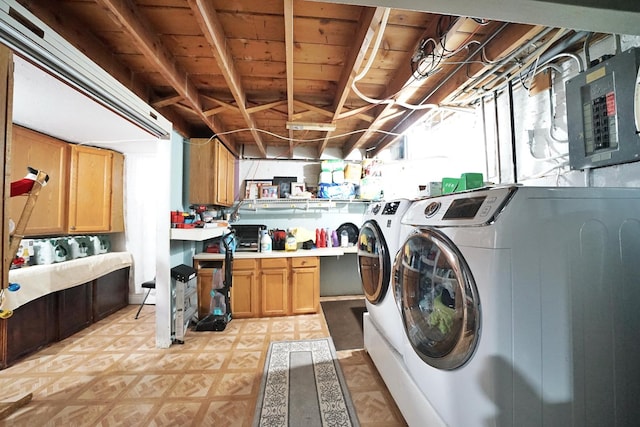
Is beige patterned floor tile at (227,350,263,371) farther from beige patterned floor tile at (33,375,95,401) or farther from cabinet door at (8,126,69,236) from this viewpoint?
cabinet door at (8,126,69,236)

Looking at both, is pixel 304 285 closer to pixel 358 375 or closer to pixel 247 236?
pixel 247 236

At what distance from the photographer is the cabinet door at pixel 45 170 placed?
2.19 meters

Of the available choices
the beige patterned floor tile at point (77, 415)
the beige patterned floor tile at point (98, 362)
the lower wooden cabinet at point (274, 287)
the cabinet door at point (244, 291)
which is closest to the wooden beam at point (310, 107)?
the lower wooden cabinet at point (274, 287)

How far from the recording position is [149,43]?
144cm

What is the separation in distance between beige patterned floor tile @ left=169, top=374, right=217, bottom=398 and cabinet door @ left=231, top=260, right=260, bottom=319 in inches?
40.8

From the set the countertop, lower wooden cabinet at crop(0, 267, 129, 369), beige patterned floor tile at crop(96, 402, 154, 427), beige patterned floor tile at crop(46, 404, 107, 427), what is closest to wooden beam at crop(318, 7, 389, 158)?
the countertop

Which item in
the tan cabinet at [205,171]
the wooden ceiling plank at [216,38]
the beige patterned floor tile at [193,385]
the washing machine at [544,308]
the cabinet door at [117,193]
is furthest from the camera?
the cabinet door at [117,193]

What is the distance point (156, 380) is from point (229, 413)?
738mm

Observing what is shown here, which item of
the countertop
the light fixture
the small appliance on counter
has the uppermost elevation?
the light fixture

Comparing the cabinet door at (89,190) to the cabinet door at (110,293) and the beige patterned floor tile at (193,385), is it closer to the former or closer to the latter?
the cabinet door at (110,293)

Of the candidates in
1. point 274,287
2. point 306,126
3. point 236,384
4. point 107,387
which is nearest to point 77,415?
point 107,387

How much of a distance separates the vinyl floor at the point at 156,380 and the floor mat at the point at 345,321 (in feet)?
0.40

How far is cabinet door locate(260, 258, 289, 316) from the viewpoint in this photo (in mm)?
2920

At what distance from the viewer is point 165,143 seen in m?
2.39
